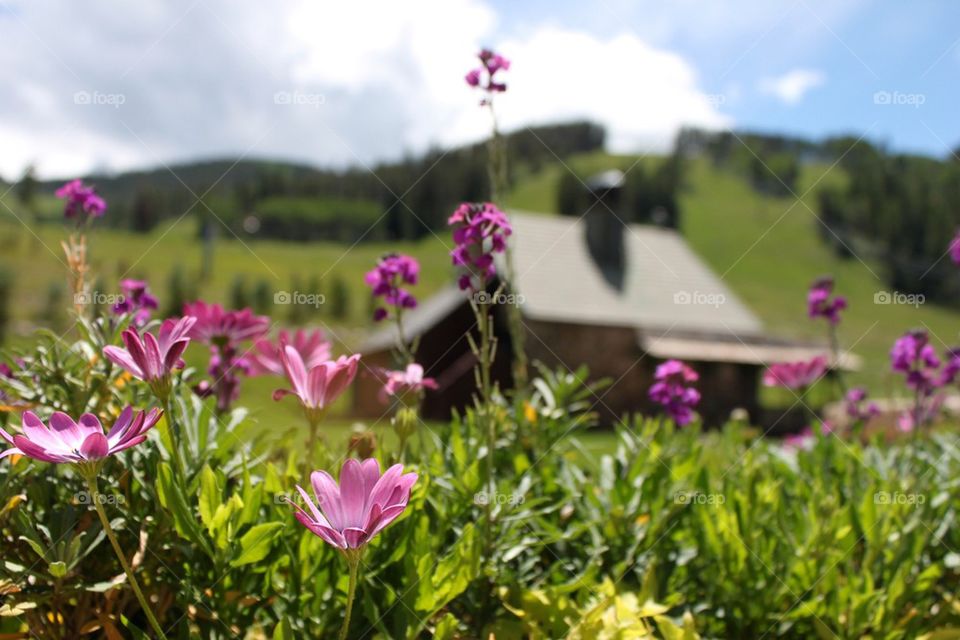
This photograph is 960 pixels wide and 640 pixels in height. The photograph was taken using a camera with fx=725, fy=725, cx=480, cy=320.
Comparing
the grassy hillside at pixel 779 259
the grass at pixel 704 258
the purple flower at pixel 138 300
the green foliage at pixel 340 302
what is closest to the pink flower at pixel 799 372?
the purple flower at pixel 138 300

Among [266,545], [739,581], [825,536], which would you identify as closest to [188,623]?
[266,545]

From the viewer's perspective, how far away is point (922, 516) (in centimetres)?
208

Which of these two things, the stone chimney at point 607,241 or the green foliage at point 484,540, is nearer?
the green foliage at point 484,540

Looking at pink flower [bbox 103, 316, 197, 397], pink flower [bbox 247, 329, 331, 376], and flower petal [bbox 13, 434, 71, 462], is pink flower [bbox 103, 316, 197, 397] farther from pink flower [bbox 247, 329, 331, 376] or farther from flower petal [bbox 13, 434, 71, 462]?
pink flower [bbox 247, 329, 331, 376]

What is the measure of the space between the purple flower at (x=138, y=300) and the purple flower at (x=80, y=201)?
0.23m

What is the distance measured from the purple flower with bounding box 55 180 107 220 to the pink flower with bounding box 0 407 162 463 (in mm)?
1220

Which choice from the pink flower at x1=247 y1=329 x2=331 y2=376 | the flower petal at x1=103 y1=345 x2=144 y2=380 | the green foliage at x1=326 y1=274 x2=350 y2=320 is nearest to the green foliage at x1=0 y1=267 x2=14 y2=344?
the green foliage at x1=326 y1=274 x2=350 y2=320

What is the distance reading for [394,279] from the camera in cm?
213

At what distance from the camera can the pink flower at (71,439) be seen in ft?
3.47

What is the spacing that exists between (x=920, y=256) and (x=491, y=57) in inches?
3507

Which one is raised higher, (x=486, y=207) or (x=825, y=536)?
(x=486, y=207)

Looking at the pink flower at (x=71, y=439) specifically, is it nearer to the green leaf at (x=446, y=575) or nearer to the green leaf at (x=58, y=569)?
the green leaf at (x=58, y=569)

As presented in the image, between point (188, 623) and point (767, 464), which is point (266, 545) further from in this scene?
point (767, 464)

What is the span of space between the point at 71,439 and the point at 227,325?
95 cm
